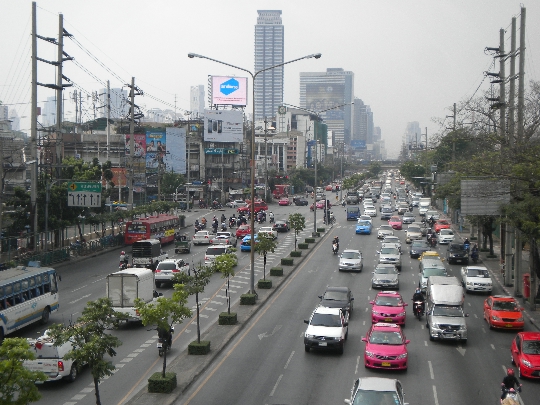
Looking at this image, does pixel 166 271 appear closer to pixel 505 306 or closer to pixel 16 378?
pixel 505 306

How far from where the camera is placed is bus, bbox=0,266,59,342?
2414 centimetres

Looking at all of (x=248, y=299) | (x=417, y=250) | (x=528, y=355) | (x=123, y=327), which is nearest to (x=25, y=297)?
(x=123, y=327)

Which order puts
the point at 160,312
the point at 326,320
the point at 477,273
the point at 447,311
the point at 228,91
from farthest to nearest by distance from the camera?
1. the point at 228,91
2. the point at 477,273
3. the point at 447,311
4. the point at 326,320
5. the point at 160,312

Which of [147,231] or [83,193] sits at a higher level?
[83,193]

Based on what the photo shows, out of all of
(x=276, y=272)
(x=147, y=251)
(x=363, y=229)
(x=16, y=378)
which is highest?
(x=16, y=378)

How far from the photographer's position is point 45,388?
1906cm

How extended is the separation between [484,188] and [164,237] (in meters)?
33.4

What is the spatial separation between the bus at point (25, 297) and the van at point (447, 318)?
1602 cm

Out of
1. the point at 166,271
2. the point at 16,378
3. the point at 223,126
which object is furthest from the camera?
the point at 223,126

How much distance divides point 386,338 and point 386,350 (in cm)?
64

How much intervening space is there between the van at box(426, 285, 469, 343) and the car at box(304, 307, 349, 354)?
11.6 ft

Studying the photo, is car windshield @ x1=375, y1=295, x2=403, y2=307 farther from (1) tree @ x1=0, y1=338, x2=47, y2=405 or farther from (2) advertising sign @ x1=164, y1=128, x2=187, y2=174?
(2) advertising sign @ x1=164, y1=128, x2=187, y2=174

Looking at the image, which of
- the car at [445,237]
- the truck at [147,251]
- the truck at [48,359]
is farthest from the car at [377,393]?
the car at [445,237]

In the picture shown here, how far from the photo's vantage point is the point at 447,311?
25.0 m
